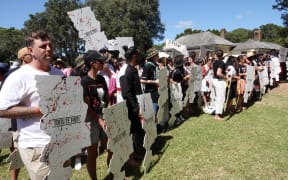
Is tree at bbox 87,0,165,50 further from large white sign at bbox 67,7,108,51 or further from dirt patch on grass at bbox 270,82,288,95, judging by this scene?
large white sign at bbox 67,7,108,51

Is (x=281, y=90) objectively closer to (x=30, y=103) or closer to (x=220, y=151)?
(x=220, y=151)

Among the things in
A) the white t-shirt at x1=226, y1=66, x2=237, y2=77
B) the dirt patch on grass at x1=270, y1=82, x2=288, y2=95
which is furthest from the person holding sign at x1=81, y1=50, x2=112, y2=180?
the dirt patch on grass at x1=270, y1=82, x2=288, y2=95

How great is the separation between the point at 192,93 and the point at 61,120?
6.73m

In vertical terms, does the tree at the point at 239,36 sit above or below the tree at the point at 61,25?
above

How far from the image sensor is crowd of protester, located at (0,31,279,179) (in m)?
2.71

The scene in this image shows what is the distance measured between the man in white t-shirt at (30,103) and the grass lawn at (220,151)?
7.47 feet

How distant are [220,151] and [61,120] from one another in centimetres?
393

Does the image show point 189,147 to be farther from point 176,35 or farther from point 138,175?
point 176,35

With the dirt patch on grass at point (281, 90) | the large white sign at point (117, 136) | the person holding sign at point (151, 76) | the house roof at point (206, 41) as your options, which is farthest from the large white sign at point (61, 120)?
the house roof at point (206, 41)

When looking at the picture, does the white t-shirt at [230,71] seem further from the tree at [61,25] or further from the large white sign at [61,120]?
the tree at [61,25]

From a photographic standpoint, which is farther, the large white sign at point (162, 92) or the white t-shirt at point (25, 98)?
the large white sign at point (162, 92)

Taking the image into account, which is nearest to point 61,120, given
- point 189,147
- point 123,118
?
point 123,118

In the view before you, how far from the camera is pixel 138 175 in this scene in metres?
4.93

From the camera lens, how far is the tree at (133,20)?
48.5m
